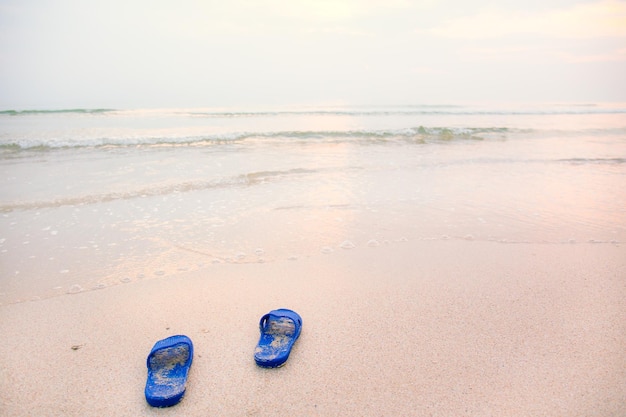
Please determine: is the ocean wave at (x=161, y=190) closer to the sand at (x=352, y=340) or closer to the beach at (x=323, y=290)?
the beach at (x=323, y=290)

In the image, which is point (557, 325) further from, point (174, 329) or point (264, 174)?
point (264, 174)

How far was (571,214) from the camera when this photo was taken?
16.7 ft

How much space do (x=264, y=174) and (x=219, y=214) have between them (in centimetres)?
260

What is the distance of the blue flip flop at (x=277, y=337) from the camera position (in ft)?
7.13

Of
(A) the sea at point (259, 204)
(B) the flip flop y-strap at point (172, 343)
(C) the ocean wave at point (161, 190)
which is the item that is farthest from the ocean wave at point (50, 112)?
(B) the flip flop y-strap at point (172, 343)

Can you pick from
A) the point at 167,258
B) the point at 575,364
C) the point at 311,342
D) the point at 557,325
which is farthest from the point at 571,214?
the point at 167,258

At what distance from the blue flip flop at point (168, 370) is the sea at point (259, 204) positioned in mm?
1062

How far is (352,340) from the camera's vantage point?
242cm

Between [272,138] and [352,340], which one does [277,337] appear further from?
[272,138]

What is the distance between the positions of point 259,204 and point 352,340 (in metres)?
3.34

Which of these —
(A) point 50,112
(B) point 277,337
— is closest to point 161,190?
(B) point 277,337

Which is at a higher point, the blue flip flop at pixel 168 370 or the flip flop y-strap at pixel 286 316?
the flip flop y-strap at pixel 286 316

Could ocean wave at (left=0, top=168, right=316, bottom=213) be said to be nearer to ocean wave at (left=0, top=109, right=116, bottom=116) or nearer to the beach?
the beach

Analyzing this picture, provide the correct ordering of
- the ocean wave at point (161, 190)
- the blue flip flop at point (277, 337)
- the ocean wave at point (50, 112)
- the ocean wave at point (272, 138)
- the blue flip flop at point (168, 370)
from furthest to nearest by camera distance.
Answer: the ocean wave at point (50, 112) < the ocean wave at point (272, 138) < the ocean wave at point (161, 190) < the blue flip flop at point (277, 337) < the blue flip flop at point (168, 370)
